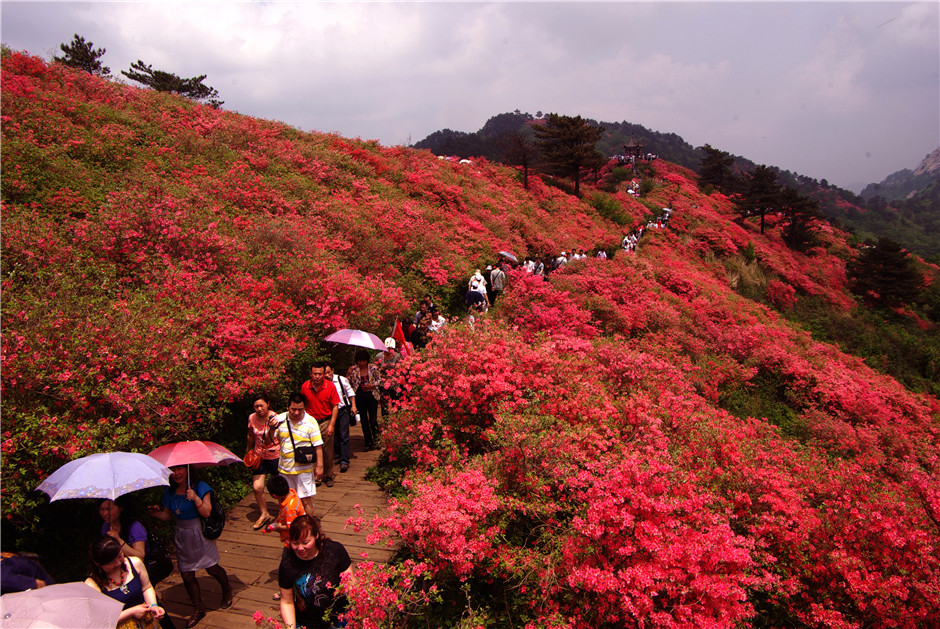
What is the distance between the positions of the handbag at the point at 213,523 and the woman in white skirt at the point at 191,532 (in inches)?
1.5

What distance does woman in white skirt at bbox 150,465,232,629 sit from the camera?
4156mm

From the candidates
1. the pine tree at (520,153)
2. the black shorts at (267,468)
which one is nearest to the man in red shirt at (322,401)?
the black shorts at (267,468)

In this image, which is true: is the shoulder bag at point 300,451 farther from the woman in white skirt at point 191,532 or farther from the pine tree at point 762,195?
the pine tree at point 762,195

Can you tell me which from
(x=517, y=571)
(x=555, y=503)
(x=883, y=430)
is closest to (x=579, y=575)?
(x=517, y=571)

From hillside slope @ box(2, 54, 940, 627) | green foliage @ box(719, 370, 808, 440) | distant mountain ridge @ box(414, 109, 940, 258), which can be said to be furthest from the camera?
distant mountain ridge @ box(414, 109, 940, 258)

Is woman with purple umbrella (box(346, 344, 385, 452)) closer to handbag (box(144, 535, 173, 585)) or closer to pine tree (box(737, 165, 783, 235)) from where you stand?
handbag (box(144, 535, 173, 585))

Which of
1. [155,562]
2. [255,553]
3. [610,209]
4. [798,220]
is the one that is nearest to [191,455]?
[155,562]

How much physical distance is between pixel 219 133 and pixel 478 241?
1047cm

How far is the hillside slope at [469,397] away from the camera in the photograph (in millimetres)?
4344

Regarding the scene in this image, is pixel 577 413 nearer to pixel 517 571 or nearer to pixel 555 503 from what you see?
pixel 555 503

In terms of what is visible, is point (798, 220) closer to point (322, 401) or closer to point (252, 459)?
point (322, 401)

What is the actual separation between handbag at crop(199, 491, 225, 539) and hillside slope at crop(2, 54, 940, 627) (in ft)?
4.89

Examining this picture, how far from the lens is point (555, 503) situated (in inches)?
197

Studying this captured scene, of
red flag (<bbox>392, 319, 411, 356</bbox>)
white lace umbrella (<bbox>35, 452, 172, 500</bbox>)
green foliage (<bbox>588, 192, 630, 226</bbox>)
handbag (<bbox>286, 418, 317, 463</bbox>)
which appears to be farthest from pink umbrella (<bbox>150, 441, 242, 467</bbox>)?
green foliage (<bbox>588, 192, 630, 226</bbox>)
